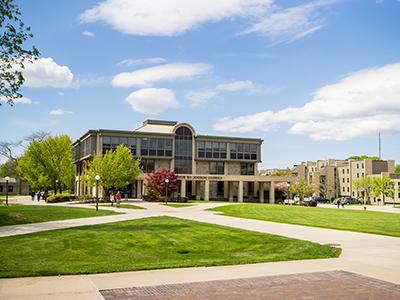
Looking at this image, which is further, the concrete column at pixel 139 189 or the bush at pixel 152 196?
the concrete column at pixel 139 189

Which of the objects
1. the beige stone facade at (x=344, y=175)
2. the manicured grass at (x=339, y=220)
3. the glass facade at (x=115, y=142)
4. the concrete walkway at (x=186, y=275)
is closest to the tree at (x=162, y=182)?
the glass facade at (x=115, y=142)

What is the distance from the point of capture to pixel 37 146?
2672 inches

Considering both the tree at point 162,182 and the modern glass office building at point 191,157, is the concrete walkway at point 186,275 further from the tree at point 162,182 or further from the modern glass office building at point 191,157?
the modern glass office building at point 191,157

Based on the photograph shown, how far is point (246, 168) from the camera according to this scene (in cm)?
7994

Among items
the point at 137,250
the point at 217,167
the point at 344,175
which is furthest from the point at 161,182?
the point at 344,175

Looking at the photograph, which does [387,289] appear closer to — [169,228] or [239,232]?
[239,232]

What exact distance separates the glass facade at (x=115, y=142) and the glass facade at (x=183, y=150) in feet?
25.9

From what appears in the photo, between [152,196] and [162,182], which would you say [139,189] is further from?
[162,182]

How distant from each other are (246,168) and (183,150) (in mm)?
12815

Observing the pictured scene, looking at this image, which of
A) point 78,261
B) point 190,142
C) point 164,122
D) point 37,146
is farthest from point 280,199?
point 78,261

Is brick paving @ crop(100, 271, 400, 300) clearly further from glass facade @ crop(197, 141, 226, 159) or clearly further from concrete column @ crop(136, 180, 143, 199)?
glass facade @ crop(197, 141, 226, 159)

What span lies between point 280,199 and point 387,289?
7426 centimetres

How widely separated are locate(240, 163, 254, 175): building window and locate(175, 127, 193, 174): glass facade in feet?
33.6

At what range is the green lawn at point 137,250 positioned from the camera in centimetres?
1142
